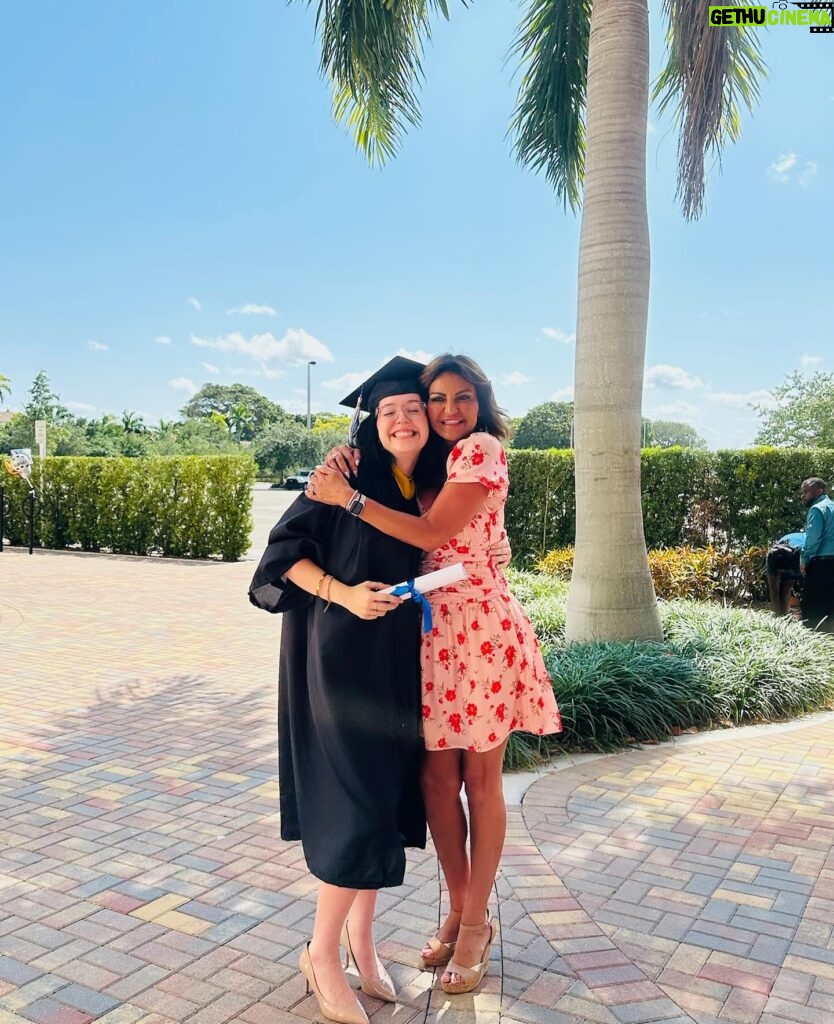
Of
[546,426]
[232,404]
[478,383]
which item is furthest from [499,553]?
[232,404]

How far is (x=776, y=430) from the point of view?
116 ft

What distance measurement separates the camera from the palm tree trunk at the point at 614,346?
6301 millimetres

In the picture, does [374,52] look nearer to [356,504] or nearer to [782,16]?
[782,16]

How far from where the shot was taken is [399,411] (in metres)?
2.52

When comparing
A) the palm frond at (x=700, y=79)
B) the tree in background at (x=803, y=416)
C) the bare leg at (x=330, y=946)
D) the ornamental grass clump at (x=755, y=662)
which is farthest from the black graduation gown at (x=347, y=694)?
the tree in background at (x=803, y=416)

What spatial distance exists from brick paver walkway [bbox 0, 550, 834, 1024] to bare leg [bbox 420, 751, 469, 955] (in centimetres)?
33

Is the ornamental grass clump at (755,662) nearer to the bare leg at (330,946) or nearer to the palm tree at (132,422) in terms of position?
the bare leg at (330,946)

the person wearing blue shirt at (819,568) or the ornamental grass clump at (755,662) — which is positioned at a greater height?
the person wearing blue shirt at (819,568)

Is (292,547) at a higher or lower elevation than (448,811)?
higher

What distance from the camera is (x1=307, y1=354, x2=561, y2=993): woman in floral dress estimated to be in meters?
2.48

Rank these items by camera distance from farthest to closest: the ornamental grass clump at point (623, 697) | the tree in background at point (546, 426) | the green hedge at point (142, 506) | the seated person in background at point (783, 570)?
the tree in background at point (546, 426) < the green hedge at point (142, 506) < the seated person in background at point (783, 570) < the ornamental grass clump at point (623, 697)

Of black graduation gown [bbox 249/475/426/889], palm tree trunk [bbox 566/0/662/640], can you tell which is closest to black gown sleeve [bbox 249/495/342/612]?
black graduation gown [bbox 249/475/426/889]

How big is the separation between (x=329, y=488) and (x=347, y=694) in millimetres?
551

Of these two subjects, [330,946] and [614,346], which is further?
[614,346]
